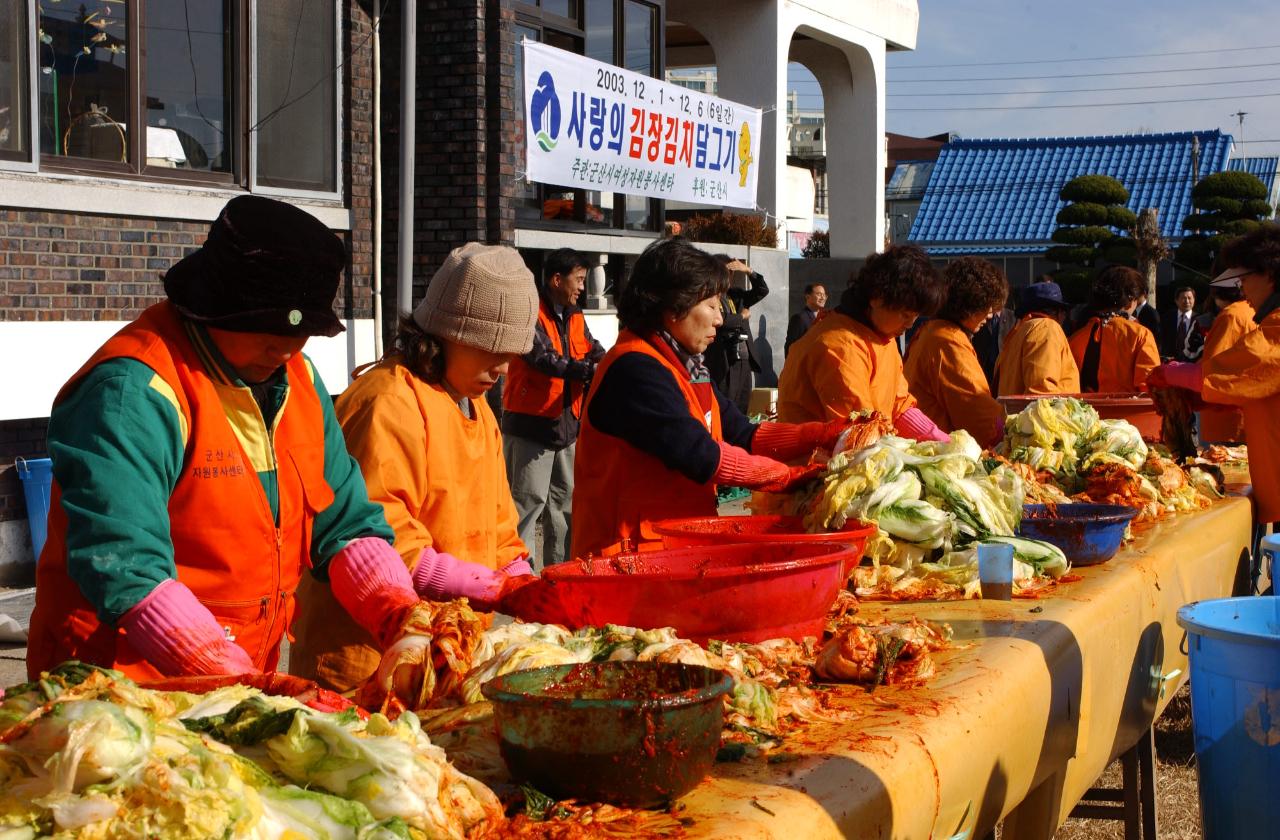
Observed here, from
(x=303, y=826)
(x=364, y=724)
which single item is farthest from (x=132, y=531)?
(x=303, y=826)

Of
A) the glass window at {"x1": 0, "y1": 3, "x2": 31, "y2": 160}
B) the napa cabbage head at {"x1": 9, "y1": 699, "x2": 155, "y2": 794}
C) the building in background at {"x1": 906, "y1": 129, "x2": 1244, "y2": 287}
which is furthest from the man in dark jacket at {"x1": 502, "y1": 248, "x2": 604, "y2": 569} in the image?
the building in background at {"x1": 906, "y1": 129, "x2": 1244, "y2": 287}

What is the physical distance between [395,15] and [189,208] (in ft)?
8.71

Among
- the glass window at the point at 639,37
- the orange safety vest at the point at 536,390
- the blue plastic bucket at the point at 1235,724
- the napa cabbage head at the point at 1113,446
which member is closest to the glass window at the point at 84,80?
the orange safety vest at the point at 536,390

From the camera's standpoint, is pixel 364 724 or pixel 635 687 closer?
pixel 364 724

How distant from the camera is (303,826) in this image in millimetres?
1567

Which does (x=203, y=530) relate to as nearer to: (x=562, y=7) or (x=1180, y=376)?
(x=1180, y=376)

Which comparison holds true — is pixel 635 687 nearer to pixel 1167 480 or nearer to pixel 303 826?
pixel 303 826

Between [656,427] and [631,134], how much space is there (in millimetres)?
8268

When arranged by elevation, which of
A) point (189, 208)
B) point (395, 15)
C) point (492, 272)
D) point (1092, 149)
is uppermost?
point (1092, 149)

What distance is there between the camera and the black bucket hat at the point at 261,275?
258cm

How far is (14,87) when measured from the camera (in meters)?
7.79

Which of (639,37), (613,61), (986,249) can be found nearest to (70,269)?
(613,61)

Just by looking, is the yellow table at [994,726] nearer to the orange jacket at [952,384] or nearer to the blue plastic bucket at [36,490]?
the orange jacket at [952,384]

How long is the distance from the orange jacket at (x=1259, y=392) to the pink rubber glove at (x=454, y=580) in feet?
13.9
